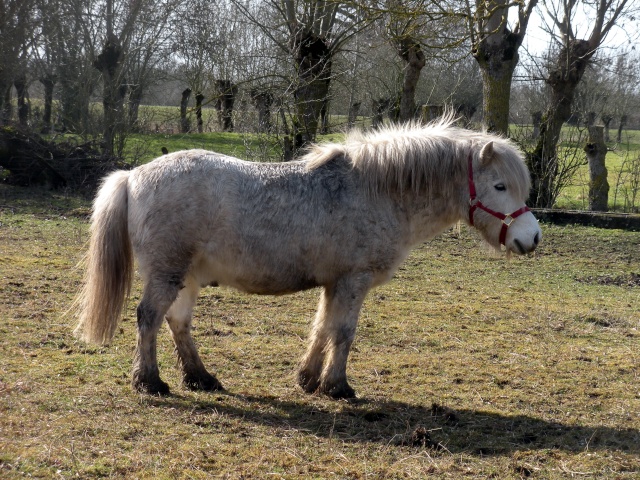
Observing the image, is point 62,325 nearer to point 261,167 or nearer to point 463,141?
point 261,167

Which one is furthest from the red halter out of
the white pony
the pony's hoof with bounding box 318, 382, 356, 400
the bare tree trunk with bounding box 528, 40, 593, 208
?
the bare tree trunk with bounding box 528, 40, 593, 208

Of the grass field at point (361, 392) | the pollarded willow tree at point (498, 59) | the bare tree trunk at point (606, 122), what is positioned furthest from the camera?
the bare tree trunk at point (606, 122)

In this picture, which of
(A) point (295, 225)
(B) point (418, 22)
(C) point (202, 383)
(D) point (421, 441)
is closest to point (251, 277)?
(A) point (295, 225)

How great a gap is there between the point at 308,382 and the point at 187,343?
0.92 m

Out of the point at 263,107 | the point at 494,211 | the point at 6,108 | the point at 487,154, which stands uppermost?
the point at 263,107

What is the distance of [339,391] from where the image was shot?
4945 millimetres

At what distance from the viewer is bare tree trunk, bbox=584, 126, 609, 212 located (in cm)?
1500

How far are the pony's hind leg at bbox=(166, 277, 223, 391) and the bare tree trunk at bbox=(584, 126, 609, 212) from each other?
1203 cm

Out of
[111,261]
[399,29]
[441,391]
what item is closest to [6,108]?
[399,29]

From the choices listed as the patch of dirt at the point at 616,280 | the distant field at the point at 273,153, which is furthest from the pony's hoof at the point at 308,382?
the distant field at the point at 273,153

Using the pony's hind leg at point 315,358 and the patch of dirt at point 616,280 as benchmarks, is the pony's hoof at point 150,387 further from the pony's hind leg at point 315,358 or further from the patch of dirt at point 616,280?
the patch of dirt at point 616,280

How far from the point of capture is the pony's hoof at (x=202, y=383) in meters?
5.04

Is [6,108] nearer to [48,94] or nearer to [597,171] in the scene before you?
[48,94]

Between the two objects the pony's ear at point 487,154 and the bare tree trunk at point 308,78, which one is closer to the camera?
the pony's ear at point 487,154
